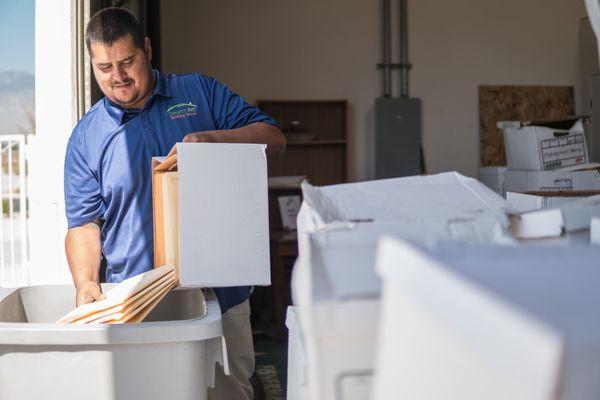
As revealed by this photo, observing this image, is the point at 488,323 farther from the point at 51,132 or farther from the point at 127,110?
the point at 51,132

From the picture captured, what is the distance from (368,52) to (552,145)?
280 cm

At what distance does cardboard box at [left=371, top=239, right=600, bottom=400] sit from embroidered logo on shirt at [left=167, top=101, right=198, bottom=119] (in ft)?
4.66

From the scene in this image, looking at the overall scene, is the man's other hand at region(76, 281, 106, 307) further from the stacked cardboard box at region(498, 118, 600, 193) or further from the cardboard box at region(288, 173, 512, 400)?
the stacked cardboard box at region(498, 118, 600, 193)

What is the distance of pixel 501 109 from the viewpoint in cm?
643

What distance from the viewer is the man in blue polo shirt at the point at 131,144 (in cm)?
197

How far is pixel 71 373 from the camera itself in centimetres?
126

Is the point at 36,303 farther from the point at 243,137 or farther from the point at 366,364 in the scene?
the point at 366,364

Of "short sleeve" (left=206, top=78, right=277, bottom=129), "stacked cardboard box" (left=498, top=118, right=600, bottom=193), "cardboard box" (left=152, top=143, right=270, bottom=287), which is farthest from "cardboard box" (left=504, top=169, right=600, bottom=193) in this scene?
"cardboard box" (left=152, top=143, right=270, bottom=287)

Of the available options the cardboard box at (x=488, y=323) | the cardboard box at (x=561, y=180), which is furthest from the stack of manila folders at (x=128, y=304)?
the cardboard box at (x=561, y=180)

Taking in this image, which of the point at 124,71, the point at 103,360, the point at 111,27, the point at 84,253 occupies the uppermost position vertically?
the point at 111,27

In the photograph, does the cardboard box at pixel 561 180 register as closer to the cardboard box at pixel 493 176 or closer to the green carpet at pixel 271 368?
the cardboard box at pixel 493 176

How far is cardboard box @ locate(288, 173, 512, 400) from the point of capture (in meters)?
0.82

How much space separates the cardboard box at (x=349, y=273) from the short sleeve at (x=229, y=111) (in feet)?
3.33

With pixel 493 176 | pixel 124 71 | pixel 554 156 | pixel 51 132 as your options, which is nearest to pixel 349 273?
pixel 124 71
